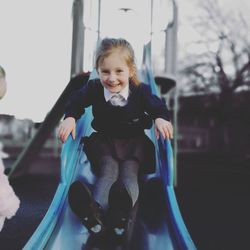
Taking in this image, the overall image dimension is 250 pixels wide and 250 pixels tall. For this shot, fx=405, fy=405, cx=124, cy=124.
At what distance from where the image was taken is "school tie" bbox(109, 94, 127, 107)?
1711mm

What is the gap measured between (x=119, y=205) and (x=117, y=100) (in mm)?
472

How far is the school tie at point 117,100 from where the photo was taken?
67.4 inches

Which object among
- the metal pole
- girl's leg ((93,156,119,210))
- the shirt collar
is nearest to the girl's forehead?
the shirt collar

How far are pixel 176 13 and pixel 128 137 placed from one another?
325 centimetres

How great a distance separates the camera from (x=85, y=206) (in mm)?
1443

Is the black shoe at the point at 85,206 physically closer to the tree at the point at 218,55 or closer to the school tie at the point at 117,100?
the school tie at the point at 117,100

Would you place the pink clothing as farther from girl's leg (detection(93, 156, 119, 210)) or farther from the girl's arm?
the girl's arm

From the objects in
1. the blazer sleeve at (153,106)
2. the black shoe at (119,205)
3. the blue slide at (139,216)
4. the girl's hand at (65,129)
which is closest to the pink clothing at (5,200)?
the blue slide at (139,216)

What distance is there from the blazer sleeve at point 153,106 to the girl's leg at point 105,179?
0.85 ft

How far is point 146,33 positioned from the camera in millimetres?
4266

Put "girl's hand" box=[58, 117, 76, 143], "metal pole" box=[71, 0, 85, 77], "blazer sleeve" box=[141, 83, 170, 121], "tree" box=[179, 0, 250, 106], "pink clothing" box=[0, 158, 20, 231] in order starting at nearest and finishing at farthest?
"pink clothing" box=[0, 158, 20, 231] < "girl's hand" box=[58, 117, 76, 143] < "blazer sleeve" box=[141, 83, 170, 121] < "metal pole" box=[71, 0, 85, 77] < "tree" box=[179, 0, 250, 106]

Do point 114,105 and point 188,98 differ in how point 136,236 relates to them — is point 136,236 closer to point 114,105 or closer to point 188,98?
point 114,105

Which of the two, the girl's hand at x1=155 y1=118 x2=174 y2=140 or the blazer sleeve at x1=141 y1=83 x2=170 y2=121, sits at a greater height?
the blazer sleeve at x1=141 y1=83 x2=170 y2=121

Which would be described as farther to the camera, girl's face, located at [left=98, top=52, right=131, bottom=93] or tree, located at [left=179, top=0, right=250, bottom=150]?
tree, located at [left=179, top=0, right=250, bottom=150]
